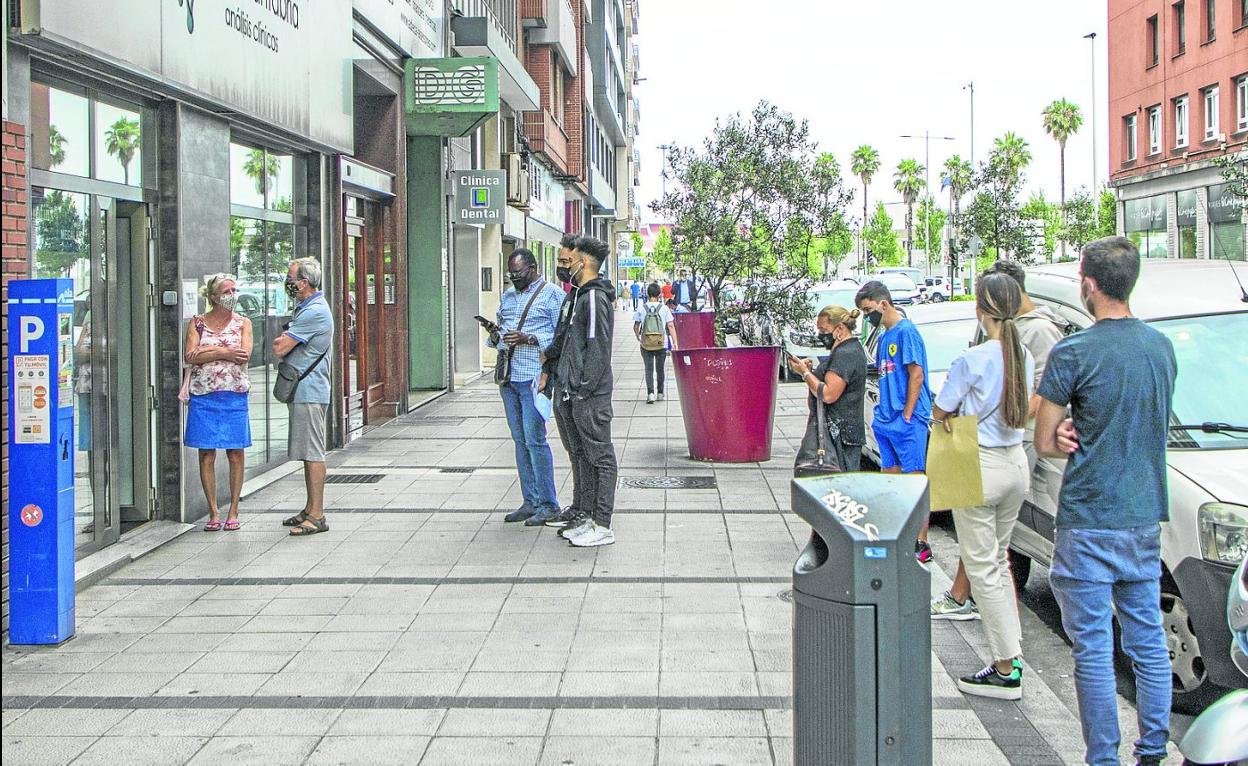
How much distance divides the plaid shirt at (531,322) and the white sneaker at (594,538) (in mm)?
1197

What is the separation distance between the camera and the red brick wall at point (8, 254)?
6.17 m

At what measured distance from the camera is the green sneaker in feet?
21.8

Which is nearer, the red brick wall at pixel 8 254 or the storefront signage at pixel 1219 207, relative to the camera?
the red brick wall at pixel 8 254

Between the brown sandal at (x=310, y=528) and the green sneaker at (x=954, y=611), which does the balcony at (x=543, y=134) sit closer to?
the brown sandal at (x=310, y=528)

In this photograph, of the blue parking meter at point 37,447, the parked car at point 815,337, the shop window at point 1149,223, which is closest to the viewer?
the blue parking meter at point 37,447

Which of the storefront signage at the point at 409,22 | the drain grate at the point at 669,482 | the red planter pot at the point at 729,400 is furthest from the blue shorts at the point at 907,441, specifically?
the storefront signage at the point at 409,22

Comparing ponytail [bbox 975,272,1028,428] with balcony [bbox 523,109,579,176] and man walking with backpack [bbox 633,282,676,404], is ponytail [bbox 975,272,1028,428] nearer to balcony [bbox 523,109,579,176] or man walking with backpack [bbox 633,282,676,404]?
man walking with backpack [bbox 633,282,676,404]

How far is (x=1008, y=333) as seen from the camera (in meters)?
5.62

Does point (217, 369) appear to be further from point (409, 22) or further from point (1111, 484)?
point (409, 22)

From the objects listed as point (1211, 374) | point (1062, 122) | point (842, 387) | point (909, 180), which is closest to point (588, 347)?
point (842, 387)

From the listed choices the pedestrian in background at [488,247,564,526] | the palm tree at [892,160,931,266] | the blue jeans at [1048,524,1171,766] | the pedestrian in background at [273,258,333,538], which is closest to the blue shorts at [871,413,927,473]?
the pedestrian in background at [488,247,564,526]

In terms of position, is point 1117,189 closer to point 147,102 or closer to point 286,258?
point 286,258

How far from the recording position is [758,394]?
12078mm

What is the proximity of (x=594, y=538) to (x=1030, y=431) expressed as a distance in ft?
9.70
